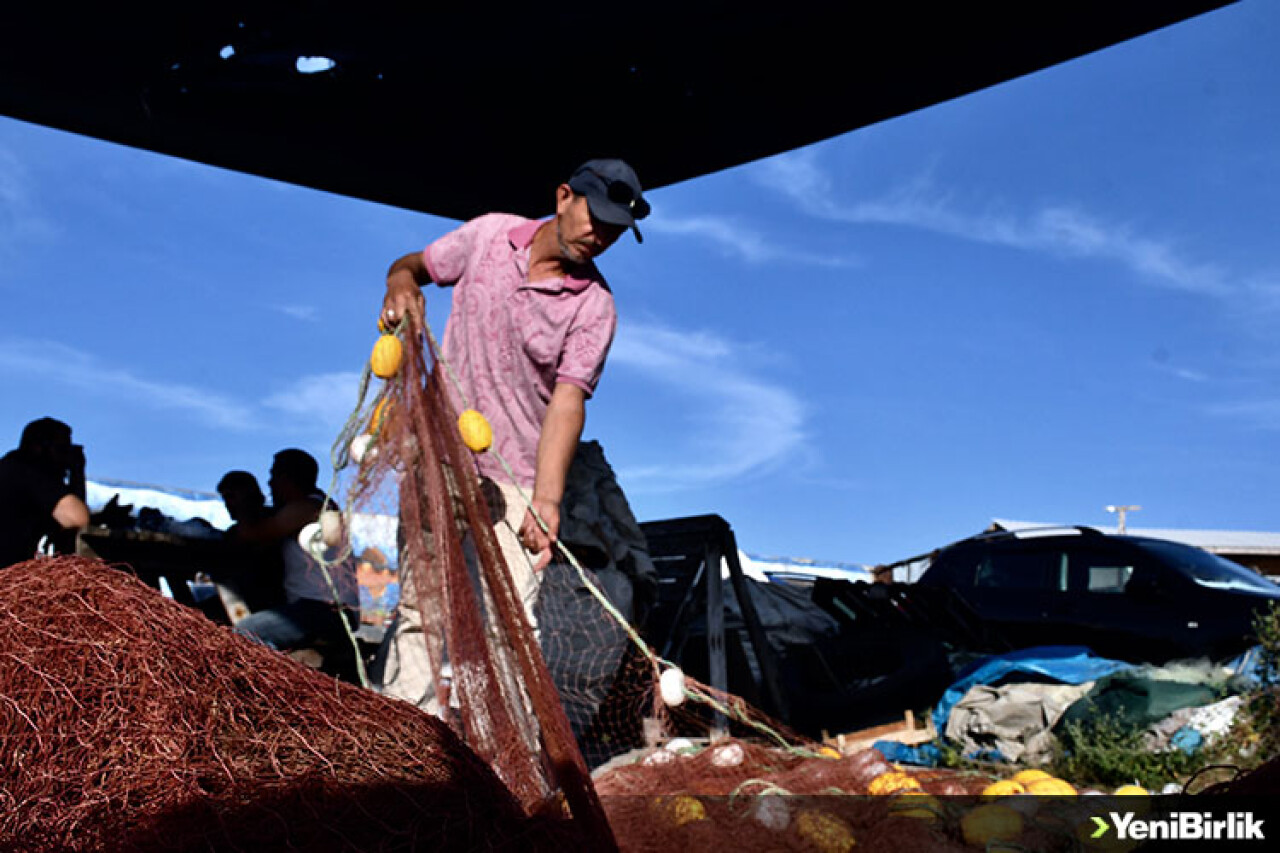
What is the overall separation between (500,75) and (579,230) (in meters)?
2.27

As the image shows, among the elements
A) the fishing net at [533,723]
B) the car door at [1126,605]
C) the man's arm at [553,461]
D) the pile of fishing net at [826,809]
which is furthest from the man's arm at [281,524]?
the car door at [1126,605]

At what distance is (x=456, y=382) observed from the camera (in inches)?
143

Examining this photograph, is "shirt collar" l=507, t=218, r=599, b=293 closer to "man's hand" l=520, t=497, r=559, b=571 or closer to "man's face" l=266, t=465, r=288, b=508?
"man's hand" l=520, t=497, r=559, b=571

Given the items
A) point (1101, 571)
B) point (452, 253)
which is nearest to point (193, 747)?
point (452, 253)

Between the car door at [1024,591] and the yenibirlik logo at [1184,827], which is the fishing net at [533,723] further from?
the car door at [1024,591]

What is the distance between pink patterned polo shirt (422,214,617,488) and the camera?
12.9ft

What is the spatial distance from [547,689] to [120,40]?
4264mm

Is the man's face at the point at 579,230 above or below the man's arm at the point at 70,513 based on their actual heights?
above

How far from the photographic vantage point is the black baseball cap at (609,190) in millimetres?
3768

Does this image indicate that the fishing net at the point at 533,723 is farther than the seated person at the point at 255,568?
No

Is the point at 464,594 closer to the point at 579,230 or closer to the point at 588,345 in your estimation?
the point at 588,345

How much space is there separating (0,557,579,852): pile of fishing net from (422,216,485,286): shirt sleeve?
6.58 feet

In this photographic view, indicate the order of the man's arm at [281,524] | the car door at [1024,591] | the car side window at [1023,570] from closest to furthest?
1. the man's arm at [281,524]
2. the car door at [1024,591]
3. the car side window at [1023,570]

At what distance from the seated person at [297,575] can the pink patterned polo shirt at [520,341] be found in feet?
3.70
